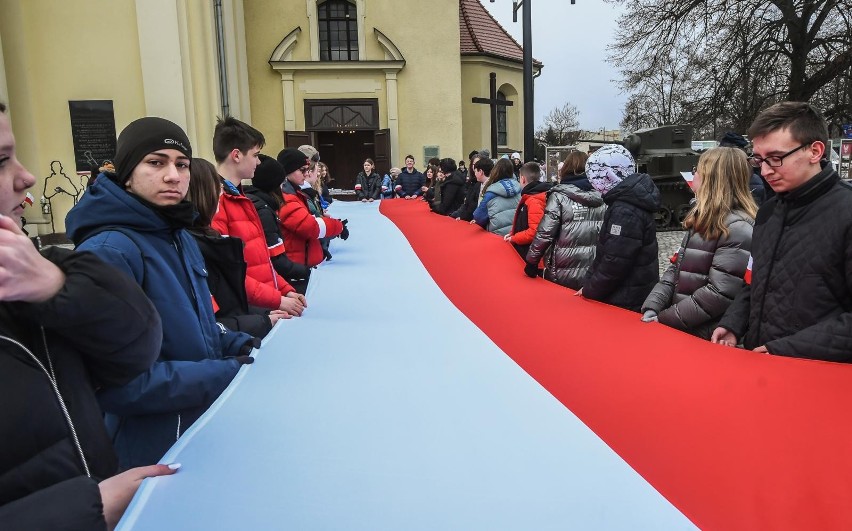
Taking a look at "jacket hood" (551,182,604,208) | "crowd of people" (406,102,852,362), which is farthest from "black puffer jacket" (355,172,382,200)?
"jacket hood" (551,182,604,208)

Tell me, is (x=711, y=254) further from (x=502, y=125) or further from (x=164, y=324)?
(x=502, y=125)

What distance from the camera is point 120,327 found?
124 cm

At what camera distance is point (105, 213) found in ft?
5.86

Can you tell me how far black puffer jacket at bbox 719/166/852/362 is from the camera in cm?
226

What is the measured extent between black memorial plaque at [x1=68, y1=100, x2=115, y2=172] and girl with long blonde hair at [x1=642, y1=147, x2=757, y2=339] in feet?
48.4


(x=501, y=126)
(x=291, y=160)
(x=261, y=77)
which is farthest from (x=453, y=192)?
(x=501, y=126)

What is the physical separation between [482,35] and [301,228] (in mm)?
25949

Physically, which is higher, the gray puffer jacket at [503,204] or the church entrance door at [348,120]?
the church entrance door at [348,120]

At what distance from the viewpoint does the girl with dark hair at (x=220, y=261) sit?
2.62m

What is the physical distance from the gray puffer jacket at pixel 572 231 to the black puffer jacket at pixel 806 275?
1849 millimetres

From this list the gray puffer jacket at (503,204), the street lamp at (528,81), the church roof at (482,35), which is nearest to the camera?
the gray puffer jacket at (503,204)

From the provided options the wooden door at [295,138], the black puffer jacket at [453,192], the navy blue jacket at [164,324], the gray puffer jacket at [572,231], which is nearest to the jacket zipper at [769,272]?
the gray puffer jacket at [572,231]

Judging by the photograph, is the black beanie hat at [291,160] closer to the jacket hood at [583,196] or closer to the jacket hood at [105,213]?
the jacket hood at [583,196]

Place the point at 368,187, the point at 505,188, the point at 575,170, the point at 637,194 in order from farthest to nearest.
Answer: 1. the point at 368,187
2. the point at 505,188
3. the point at 575,170
4. the point at 637,194
